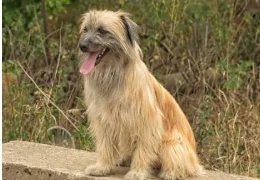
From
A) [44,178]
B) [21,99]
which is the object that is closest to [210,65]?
[21,99]

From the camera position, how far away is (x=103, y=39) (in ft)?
18.2

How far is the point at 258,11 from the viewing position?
1014 cm

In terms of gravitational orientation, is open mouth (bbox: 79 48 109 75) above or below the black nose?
below

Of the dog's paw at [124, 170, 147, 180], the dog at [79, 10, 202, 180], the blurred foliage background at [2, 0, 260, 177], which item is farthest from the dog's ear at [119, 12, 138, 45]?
the blurred foliage background at [2, 0, 260, 177]

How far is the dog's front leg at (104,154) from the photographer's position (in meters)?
5.91

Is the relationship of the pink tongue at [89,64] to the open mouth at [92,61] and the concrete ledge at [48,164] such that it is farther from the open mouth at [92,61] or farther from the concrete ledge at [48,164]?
the concrete ledge at [48,164]

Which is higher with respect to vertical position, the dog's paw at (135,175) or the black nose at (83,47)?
the black nose at (83,47)

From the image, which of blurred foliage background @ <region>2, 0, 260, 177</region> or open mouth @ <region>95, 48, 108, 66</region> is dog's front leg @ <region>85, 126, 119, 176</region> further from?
blurred foliage background @ <region>2, 0, 260, 177</region>

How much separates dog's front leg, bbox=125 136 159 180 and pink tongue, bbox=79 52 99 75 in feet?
2.22

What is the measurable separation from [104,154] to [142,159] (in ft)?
1.04

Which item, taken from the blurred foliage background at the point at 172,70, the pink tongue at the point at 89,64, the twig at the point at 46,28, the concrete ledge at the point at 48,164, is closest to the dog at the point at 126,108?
the pink tongue at the point at 89,64

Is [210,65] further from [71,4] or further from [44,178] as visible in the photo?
[44,178]

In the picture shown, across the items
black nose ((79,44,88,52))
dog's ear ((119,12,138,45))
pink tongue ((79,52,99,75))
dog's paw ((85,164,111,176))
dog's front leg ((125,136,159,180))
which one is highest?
dog's ear ((119,12,138,45))

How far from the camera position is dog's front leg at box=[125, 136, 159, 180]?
584 cm
